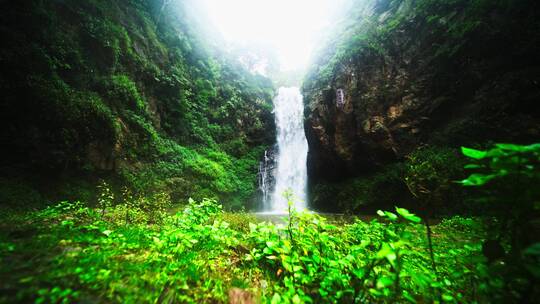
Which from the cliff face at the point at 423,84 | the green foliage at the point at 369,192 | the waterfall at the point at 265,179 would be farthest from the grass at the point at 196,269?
the waterfall at the point at 265,179

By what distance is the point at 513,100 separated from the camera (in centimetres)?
677

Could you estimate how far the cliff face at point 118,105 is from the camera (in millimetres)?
6129

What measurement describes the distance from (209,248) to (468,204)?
818 centimetres

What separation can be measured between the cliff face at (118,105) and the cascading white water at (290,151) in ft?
6.24

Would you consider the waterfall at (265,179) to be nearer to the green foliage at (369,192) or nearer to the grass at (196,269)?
the green foliage at (369,192)

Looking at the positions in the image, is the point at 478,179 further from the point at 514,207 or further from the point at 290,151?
the point at 290,151

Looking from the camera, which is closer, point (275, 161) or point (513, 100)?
point (513, 100)

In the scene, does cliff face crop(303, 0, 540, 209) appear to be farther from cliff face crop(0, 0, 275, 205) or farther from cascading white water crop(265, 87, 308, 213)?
cliff face crop(0, 0, 275, 205)

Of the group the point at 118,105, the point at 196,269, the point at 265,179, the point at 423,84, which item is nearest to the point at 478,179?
the point at 196,269

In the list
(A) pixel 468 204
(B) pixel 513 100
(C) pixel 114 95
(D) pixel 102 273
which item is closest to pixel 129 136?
(C) pixel 114 95

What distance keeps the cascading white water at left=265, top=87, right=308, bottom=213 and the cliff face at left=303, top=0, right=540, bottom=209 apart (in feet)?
6.69

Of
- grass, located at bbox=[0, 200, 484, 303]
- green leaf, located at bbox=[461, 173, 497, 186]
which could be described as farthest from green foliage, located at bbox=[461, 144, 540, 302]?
grass, located at bbox=[0, 200, 484, 303]

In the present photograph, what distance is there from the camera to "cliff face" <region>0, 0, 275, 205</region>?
241 inches

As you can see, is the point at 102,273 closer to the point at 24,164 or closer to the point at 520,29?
the point at 24,164
